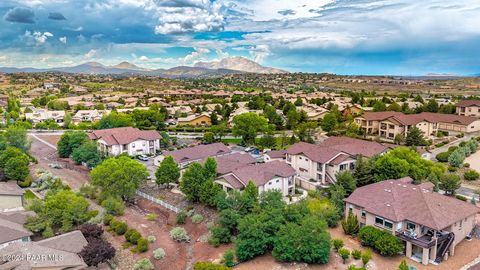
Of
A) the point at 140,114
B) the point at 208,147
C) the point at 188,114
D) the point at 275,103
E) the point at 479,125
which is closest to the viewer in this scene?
the point at 208,147

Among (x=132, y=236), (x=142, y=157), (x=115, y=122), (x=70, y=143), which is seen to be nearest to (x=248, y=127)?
(x=142, y=157)

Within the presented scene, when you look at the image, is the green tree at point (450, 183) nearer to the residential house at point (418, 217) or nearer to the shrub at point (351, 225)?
the residential house at point (418, 217)

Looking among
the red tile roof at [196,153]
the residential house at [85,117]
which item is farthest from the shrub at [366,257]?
the residential house at [85,117]

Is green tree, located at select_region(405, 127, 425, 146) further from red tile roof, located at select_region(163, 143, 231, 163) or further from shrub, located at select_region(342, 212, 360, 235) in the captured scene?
shrub, located at select_region(342, 212, 360, 235)

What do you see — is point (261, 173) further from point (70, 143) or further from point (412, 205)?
point (70, 143)

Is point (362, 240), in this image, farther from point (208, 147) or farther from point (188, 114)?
point (188, 114)

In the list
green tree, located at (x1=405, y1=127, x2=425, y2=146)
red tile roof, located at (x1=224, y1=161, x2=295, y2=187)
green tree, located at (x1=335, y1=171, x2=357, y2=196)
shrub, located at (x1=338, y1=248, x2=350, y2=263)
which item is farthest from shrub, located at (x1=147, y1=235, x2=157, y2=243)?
green tree, located at (x1=405, y1=127, x2=425, y2=146)

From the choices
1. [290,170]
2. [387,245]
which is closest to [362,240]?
[387,245]

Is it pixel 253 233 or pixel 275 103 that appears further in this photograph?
pixel 275 103
